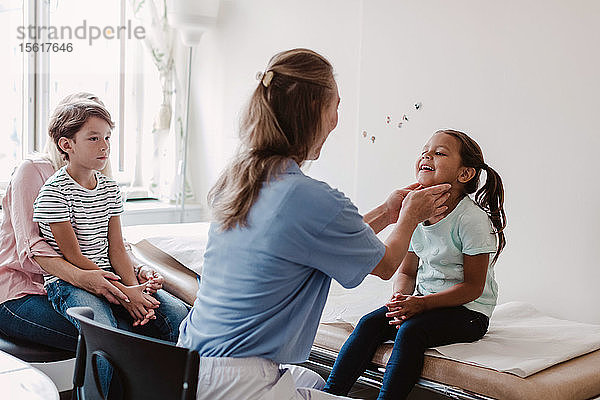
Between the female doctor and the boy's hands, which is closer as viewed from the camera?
the female doctor

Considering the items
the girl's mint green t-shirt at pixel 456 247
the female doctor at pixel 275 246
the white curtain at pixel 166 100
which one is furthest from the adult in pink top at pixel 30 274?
the white curtain at pixel 166 100

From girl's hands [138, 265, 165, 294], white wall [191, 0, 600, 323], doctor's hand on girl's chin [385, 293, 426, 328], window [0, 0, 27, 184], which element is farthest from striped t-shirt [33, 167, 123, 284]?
window [0, 0, 27, 184]

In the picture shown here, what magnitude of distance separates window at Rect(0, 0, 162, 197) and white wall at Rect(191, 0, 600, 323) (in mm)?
1135

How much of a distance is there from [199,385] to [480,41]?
184 centimetres

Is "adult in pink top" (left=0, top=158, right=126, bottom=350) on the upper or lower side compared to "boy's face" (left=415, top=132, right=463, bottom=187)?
lower

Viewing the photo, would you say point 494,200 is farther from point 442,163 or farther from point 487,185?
point 442,163

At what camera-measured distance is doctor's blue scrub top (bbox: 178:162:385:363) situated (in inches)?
52.9

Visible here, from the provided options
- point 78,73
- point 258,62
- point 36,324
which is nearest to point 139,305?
point 36,324

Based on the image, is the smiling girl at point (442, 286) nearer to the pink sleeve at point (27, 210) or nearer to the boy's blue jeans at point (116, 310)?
the boy's blue jeans at point (116, 310)

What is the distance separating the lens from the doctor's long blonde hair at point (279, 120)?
1.40 m

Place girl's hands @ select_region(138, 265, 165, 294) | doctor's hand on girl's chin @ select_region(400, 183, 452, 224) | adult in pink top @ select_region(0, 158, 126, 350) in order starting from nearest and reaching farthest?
1. doctor's hand on girl's chin @ select_region(400, 183, 452, 224)
2. adult in pink top @ select_region(0, 158, 126, 350)
3. girl's hands @ select_region(138, 265, 165, 294)

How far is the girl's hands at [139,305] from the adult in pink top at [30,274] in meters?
0.04

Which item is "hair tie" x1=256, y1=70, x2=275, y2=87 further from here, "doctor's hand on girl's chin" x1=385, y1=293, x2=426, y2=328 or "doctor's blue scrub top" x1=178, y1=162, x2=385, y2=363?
"doctor's hand on girl's chin" x1=385, y1=293, x2=426, y2=328

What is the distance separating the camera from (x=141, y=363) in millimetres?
1241
